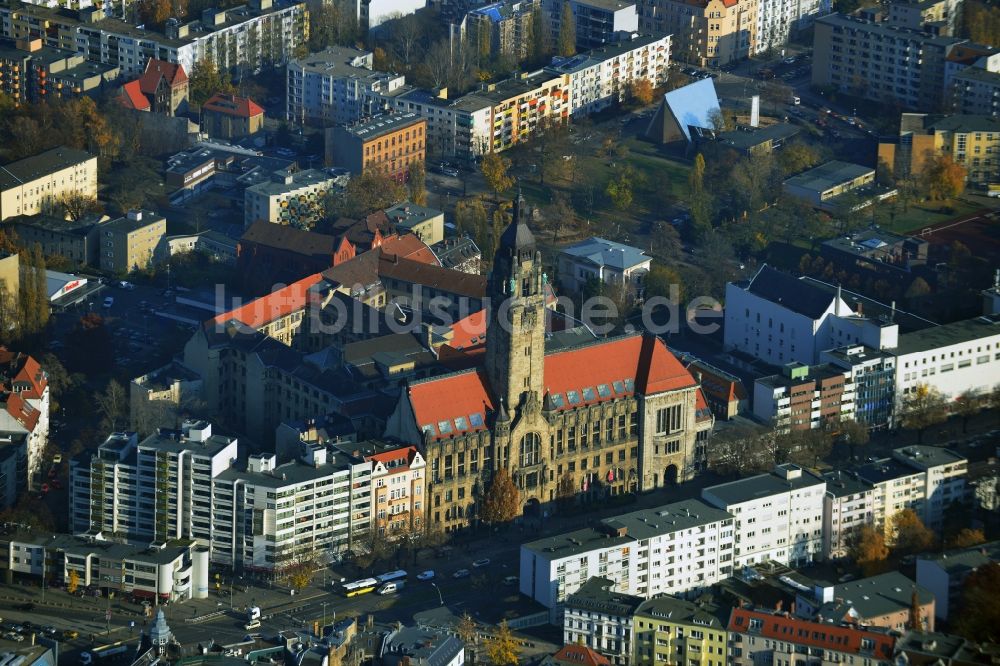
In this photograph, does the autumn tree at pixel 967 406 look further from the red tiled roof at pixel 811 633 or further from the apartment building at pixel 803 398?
the red tiled roof at pixel 811 633

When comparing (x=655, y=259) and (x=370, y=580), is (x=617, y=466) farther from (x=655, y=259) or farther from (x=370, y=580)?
(x=655, y=259)

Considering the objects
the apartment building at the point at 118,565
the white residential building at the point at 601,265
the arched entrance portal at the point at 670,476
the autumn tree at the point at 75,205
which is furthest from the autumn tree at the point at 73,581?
the autumn tree at the point at 75,205

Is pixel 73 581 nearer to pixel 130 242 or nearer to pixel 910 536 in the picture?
pixel 130 242

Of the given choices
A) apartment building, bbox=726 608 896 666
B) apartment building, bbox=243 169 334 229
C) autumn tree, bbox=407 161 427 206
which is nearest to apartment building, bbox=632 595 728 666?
apartment building, bbox=726 608 896 666

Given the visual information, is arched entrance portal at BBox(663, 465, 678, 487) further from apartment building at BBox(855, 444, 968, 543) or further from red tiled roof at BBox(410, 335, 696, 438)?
apartment building at BBox(855, 444, 968, 543)

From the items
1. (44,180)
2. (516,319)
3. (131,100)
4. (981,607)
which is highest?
(516,319)

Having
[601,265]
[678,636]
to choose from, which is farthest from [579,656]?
[601,265]

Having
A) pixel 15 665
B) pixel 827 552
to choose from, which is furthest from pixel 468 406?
pixel 15 665
